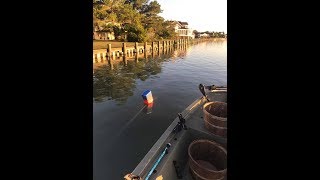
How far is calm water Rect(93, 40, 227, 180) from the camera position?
8.71 metres

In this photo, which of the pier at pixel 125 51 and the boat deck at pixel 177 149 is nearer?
the boat deck at pixel 177 149

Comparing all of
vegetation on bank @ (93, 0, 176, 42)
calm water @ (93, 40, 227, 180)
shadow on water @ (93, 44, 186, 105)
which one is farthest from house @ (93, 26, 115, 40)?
calm water @ (93, 40, 227, 180)

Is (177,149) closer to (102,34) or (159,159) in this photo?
(159,159)

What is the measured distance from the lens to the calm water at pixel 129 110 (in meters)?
8.71

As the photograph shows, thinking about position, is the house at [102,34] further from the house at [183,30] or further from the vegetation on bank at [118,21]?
the house at [183,30]

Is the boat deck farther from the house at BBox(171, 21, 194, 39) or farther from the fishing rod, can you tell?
the house at BBox(171, 21, 194, 39)

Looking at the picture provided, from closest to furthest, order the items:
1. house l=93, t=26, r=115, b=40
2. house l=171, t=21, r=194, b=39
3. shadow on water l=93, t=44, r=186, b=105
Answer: shadow on water l=93, t=44, r=186, b=105, house l=93, t=26, r=115, b=40, house l=171, t=21, r=194, b=39

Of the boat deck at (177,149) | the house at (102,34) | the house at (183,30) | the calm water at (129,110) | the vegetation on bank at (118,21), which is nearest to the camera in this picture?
the boat deck at (177,149)

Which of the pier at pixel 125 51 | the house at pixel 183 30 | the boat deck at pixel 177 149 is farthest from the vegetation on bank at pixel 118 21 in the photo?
the house at pixel 183 30

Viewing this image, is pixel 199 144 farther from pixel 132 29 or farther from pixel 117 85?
pixel 132 29

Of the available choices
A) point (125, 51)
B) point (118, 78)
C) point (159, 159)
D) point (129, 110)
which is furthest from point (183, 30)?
point (159, 159)
